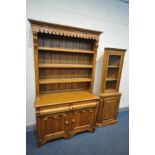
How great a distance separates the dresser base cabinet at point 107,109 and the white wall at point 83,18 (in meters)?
0.42

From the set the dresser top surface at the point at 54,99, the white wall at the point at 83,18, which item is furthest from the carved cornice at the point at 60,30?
the dresser top surface at the point at 54,99

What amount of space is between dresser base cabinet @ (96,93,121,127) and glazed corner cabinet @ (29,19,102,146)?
32 centimetres

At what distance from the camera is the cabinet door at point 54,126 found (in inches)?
72.0

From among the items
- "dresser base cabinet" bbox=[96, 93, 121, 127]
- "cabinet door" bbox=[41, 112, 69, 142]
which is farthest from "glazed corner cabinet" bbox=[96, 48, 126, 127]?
"cabinet door" bbox=[41, 112, 69, 142]

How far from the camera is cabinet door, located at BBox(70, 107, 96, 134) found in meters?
2.05

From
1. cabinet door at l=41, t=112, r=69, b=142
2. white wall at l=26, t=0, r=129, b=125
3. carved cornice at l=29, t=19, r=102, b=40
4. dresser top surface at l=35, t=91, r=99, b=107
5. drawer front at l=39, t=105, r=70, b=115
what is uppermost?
white wall at l=26, t=0, r=129, b=125

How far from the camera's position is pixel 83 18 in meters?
2.35

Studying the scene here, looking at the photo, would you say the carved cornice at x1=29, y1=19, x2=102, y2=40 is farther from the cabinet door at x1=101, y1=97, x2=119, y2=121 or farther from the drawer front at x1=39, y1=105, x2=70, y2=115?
the cabinet door at x1=101, y1=97, x2=119, y2=121

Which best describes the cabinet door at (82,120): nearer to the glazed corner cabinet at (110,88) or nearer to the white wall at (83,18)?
the glazed corner cabinet at (110,88)
